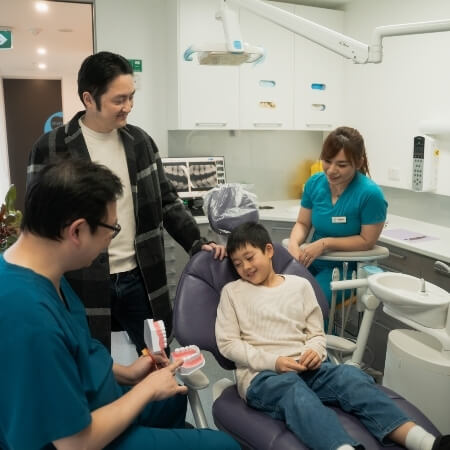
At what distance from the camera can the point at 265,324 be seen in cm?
170

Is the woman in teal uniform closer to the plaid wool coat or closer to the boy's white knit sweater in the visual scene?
the boy's white knit sweater

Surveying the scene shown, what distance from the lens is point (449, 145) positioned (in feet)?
9.81

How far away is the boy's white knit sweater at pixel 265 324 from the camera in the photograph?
1604mm

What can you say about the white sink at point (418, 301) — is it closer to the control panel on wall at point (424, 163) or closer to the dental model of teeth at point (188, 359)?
the dental model of teeth at point (188, 359)

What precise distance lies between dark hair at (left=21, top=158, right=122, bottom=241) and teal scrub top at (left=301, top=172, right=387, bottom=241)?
Answer: 1.40 metres

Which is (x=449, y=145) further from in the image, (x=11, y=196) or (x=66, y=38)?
(x=66, y=38)

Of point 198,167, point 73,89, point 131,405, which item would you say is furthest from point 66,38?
point 131,405

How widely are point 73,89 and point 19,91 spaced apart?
2.34 ft

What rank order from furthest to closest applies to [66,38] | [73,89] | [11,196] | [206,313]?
1. [73,89]
2. [66,38]
3. [11,196]
4. [206,313]

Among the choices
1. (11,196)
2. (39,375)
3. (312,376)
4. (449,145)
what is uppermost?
(449,145)

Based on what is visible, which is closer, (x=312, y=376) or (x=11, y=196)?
(x=312, y=376)

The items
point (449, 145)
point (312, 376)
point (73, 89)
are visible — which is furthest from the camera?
point (73, 89)

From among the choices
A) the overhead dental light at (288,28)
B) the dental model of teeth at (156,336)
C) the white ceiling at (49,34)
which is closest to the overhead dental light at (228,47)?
the overhead dental light at (288,28)

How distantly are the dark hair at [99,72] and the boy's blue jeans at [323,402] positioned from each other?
3.50ft
